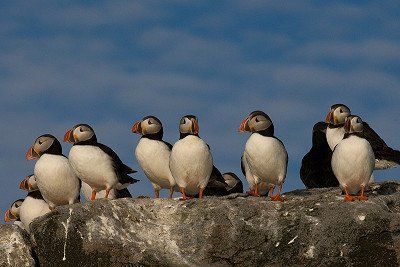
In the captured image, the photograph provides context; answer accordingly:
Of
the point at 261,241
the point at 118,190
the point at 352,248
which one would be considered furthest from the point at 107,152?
the point at 352,248

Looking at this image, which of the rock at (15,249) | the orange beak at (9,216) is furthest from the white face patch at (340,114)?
the orange beak at (9,216)

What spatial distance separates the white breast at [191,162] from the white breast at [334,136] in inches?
128

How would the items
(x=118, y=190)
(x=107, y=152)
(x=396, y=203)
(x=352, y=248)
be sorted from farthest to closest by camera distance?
(x=118, y=190) → (x=107, y=152) → (x=396, y=203) → (x=352, y=248)

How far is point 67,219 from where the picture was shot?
15.3m

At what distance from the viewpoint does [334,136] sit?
753 inches

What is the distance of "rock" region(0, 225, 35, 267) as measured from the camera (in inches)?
615

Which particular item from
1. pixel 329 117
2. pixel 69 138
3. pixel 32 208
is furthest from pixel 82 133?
pixel 329 117

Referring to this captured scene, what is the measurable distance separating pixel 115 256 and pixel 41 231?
120cm

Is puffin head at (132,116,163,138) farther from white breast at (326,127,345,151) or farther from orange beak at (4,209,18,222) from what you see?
orange beak at (4,209,18,222)

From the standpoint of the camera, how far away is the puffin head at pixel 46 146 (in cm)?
1750

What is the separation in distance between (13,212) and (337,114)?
257 inches

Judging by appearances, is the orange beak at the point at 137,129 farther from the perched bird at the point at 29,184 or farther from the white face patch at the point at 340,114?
the white face patch at the point at 340,114

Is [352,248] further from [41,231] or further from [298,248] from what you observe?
[41,231]

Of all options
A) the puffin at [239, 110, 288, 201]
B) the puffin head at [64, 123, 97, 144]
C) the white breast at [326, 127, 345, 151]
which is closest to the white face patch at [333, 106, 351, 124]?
the white breast at [326, 127, 345, 151]
